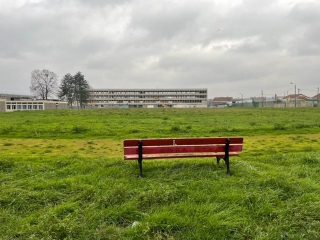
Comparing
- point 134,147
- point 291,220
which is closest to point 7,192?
point 134,147

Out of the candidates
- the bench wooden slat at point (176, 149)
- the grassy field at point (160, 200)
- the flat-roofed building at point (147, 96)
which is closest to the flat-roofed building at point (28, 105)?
the flat-roofed building at point (147, 96)

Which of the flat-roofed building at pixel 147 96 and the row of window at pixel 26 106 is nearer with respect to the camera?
the row of window at pixel 26 106

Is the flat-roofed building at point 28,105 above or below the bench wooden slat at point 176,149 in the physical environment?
above

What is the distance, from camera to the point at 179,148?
7898 millimetres

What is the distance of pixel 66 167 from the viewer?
28.1 feet

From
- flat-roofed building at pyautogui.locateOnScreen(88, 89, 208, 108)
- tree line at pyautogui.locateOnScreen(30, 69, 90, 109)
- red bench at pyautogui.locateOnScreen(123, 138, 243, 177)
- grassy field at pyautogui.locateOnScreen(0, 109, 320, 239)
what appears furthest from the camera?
flat-roofed building at pyautogui.locateOnScreen(88, 89, 208, 108)

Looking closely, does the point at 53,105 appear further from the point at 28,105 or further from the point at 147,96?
the point at 147,96

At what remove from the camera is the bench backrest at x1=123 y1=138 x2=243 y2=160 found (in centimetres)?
777

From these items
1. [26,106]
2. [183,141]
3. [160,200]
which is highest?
[26,106]

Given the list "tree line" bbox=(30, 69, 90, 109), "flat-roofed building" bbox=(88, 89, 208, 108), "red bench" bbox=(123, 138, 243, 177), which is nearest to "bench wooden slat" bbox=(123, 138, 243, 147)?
"red bench" bbox=(123, 138, 243, 177)

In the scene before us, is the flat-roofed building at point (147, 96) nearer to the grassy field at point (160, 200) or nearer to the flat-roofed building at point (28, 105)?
the flat-roofed building at point (28, 105)

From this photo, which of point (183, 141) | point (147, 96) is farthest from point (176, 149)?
point (147, 96)

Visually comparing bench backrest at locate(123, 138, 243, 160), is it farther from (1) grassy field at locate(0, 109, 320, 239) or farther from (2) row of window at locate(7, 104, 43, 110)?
(2) row of window at locate(7, 104, 43, 110)

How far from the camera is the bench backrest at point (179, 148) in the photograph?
777cm
